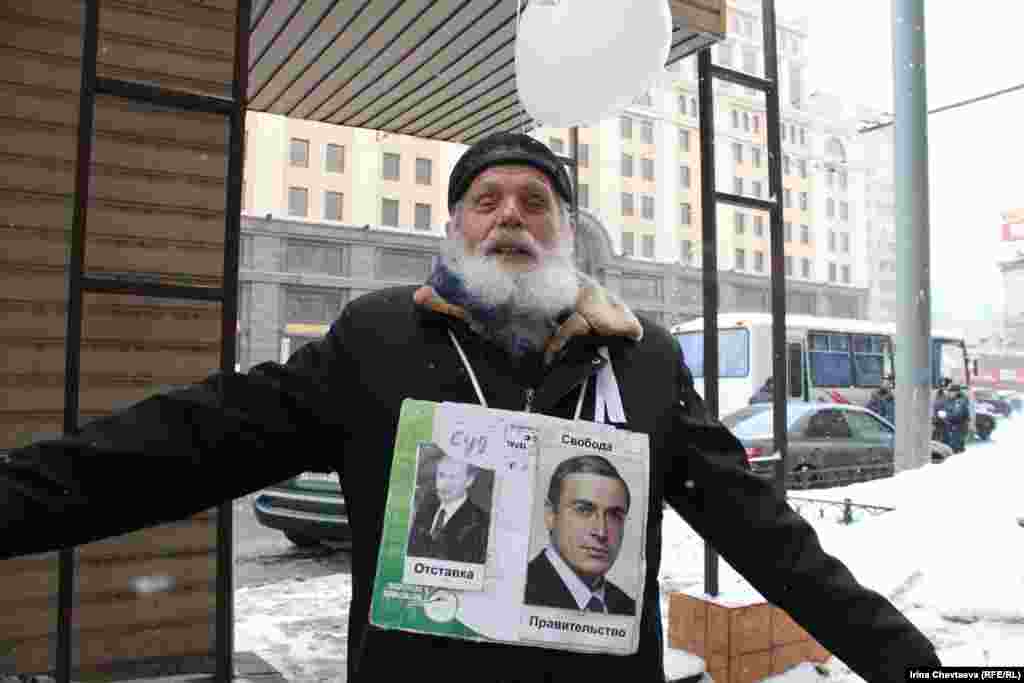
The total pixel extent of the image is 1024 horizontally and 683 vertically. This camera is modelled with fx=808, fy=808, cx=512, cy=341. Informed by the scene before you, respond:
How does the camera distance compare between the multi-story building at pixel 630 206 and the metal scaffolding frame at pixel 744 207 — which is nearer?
the metal scaffolding frame at pixel 744 207

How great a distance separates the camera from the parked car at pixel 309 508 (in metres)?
7.44

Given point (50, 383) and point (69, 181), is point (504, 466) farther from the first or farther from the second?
point (69, 181)

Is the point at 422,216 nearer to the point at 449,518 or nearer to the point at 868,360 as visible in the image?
the point at 868,360

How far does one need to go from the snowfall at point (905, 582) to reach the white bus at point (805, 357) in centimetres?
982

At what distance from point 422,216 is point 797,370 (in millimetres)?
25719

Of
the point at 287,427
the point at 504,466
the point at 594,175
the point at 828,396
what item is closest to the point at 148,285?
the point at 287,427

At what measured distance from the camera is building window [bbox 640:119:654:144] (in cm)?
4797

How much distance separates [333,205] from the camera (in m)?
38.2

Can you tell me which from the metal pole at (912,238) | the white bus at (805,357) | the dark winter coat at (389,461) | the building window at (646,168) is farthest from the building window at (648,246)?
the dark winter coat at (389,461)

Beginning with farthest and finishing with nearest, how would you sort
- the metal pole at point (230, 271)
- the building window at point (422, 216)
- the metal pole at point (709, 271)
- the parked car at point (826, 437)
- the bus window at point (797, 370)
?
the building window at point (422, 216) < the bus window at point (797, 370) < the parked car at point (826, 437) < the metal pole at point (709, 271) < the metal pole at point (230, 271)

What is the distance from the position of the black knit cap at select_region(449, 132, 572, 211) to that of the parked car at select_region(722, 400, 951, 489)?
9.12m

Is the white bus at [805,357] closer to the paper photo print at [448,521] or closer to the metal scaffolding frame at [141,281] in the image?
the metal scaffolding frame at [141,281]

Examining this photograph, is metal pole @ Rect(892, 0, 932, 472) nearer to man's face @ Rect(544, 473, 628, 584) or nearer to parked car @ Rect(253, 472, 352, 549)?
parked car @ Rect(253, 472, 352, 549)

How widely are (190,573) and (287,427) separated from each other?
95.5 inches
